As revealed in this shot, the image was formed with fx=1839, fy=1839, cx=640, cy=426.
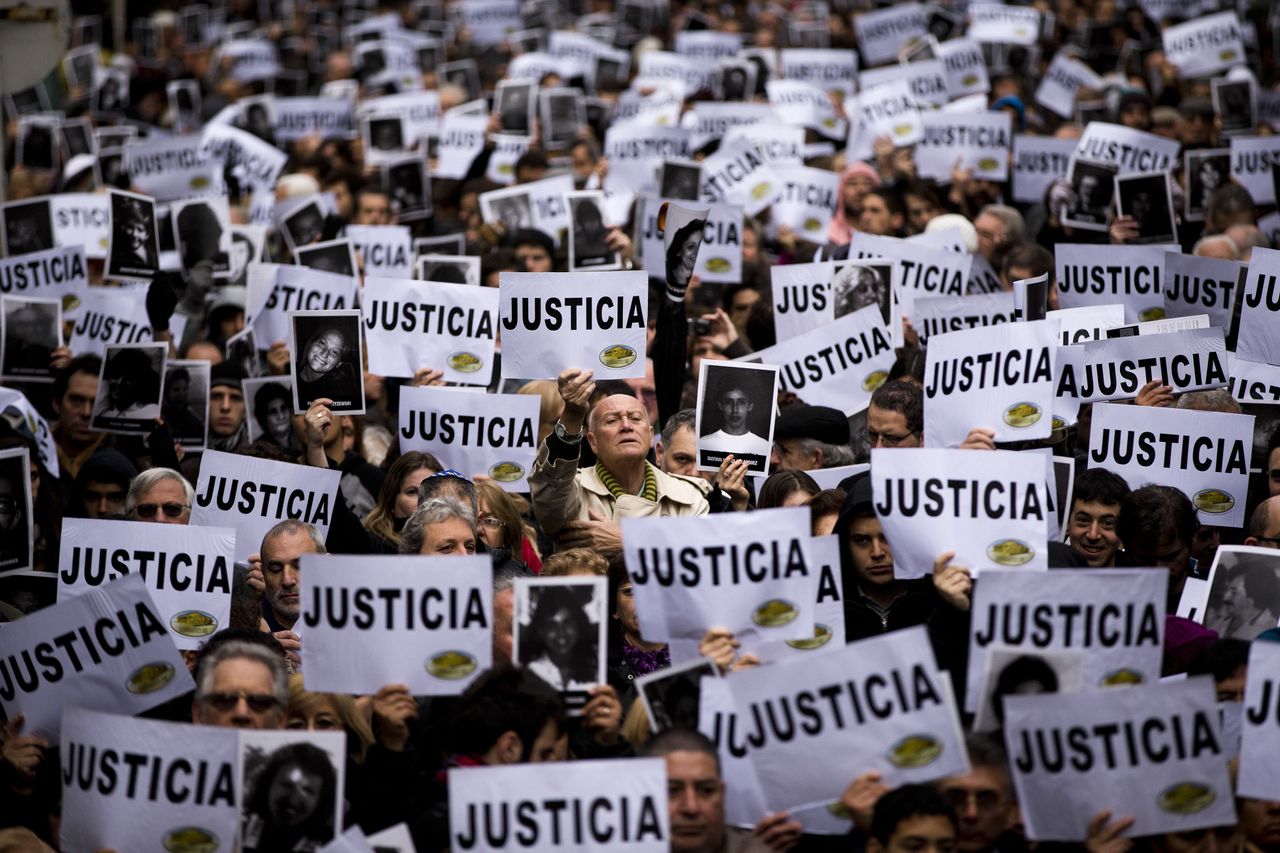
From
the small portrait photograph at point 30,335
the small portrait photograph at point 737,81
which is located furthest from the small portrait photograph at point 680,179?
the small portrait photograph at point 737,81

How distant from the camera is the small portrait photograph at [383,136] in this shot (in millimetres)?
16203

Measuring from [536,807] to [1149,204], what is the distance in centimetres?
748

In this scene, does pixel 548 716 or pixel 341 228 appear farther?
pixel 341 228

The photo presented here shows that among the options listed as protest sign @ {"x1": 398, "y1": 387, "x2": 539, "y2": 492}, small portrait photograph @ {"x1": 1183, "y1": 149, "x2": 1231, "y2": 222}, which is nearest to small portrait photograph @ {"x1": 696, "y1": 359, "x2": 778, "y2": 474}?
protest sign @ {"x1": 398, "y1": 387, "x2": 539, "y2": 492}

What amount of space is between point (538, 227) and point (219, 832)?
8.11m

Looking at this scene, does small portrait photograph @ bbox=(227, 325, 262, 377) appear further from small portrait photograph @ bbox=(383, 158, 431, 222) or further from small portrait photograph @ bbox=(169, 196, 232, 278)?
small portrait photograph @ bbox=(383, 158, 431, 222)

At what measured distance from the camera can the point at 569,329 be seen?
8211 mm

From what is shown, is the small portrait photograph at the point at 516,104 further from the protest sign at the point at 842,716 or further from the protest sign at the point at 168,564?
the protest sign at the point at 842,716

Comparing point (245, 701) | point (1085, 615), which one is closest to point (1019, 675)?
point (1085, 615)

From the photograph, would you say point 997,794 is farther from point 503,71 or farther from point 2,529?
point 503,71

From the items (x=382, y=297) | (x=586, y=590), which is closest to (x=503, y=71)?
(x=382, y=297)

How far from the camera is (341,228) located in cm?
1238

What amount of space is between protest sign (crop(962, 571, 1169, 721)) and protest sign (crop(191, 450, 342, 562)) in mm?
3310

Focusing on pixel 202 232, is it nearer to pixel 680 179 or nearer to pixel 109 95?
pixel 680 179
